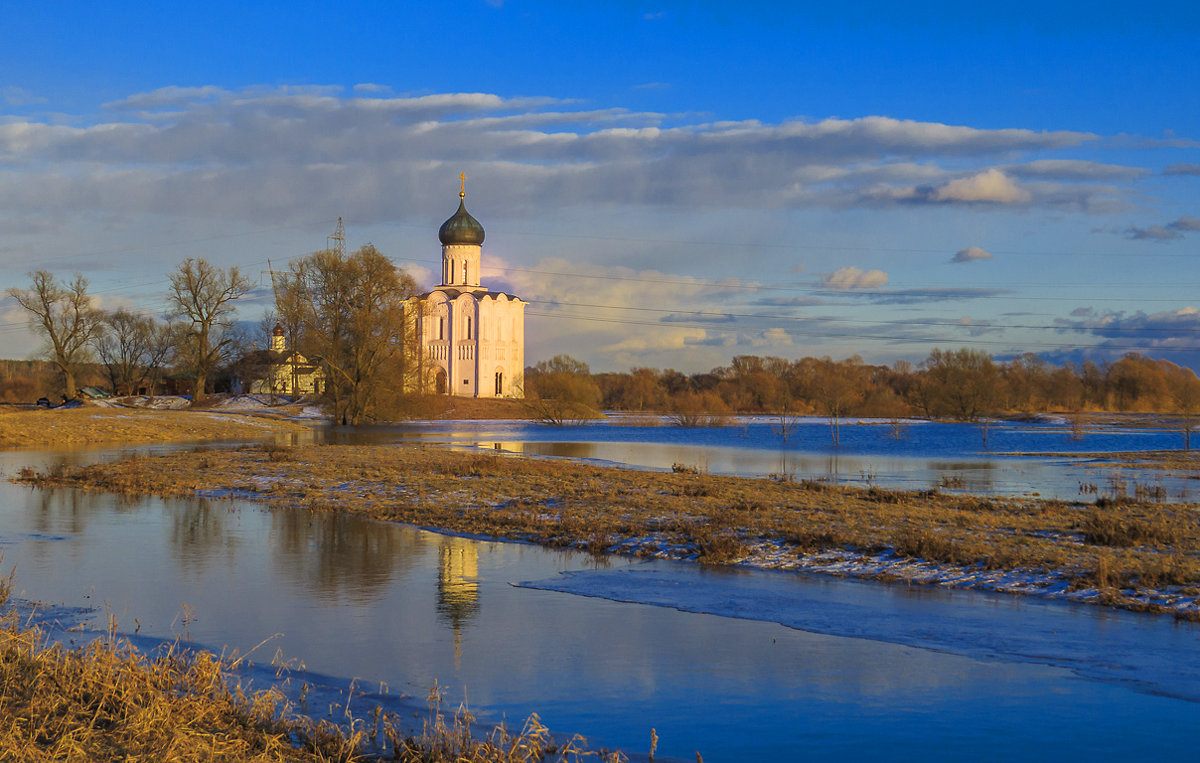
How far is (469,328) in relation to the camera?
313 ft

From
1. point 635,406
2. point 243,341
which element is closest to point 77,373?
point 243,341

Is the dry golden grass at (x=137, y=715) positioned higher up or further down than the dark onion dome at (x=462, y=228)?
further down

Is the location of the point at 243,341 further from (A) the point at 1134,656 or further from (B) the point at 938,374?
(A) the point at 1134,656

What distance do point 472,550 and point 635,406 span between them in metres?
A: 105

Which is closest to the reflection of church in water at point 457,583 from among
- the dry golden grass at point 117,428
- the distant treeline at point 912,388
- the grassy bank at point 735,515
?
the grassy bank at point 735,515

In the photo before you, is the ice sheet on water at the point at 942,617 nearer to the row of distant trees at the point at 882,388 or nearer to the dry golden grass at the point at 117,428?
the dry golden grass at the point at 117,428

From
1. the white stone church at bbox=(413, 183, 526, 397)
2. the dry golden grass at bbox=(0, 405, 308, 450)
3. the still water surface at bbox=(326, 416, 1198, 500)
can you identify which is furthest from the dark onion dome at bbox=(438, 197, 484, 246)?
the dry golden grass at bbox=(0, 405, 308, 450)

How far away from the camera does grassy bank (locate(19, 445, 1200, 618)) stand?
13.3 m

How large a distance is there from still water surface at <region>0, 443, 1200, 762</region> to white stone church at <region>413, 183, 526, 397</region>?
261ft

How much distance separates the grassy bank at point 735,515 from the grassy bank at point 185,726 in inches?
304

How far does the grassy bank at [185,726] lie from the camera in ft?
18.8

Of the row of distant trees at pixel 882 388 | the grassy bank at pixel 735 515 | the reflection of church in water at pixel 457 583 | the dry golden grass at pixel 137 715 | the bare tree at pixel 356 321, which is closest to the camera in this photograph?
the dry golden grass at pixel 137 715

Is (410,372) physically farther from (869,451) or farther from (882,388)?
(882,388)

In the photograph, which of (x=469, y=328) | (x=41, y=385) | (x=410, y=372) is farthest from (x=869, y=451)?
(x=41, y=385)
